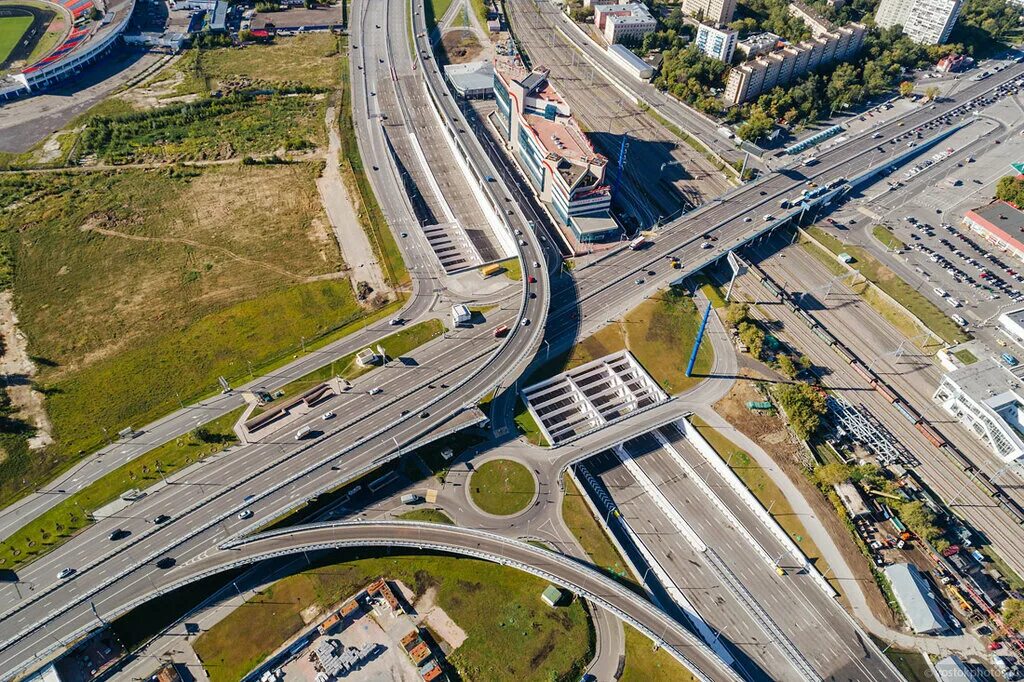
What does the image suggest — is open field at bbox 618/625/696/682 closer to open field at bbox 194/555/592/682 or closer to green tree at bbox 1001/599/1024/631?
open field at bbox 194/555/592/682

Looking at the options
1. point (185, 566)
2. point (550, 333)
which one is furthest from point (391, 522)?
point (550, 333)

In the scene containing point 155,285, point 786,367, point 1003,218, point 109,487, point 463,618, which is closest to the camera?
point 463,618

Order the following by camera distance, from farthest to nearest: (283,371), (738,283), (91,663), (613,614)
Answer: (738,283) → (283,371) → (613,614) → (91,663)

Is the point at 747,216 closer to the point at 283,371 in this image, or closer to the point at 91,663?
the point at 283,371

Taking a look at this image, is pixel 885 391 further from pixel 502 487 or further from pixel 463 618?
pixel 463 618

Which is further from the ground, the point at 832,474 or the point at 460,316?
the point at 460,316

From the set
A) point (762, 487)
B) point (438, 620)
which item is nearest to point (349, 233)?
point (438, 620)

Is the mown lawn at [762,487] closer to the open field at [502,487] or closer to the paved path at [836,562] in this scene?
the paved path at [836,562]
